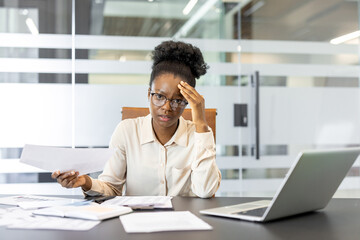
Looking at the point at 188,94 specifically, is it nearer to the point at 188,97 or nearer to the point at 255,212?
the point at 188,97

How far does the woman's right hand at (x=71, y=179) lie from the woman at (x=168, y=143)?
13 cm

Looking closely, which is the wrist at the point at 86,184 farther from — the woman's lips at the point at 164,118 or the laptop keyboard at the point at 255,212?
the laptop keyboard at the point at 255,212

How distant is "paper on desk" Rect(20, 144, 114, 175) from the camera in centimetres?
122

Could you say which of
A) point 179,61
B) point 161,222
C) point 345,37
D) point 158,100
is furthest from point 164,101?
point 345,37

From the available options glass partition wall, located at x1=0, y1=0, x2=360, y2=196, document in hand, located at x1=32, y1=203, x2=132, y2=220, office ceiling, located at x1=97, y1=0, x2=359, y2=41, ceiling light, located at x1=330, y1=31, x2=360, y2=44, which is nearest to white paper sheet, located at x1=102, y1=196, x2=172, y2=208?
document in hand, located at x1=32, y1=203, x2=132, y2=220

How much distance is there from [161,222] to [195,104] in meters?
0.77

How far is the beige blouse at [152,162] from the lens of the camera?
1727 millimetres

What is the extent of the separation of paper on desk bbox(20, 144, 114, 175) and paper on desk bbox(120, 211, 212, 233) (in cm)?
27

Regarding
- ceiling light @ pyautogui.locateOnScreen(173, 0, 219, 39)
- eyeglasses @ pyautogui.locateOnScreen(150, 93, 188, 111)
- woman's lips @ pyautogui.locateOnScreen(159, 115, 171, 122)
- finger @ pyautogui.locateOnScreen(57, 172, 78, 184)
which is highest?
ceiling light @ pyautogui.locateOnScreen(173, 0, 219, 39)

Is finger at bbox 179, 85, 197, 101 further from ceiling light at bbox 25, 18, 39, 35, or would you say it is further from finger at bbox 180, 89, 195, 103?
ceiling light at bbox 25, 18, 39, 35

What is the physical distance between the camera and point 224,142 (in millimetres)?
3609

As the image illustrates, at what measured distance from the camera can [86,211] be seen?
1093mm

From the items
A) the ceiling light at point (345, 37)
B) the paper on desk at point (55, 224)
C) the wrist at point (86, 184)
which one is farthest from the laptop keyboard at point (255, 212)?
the ceiling light at point (345, 37)

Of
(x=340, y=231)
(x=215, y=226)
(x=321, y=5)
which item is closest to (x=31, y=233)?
(x=215, y=226)
